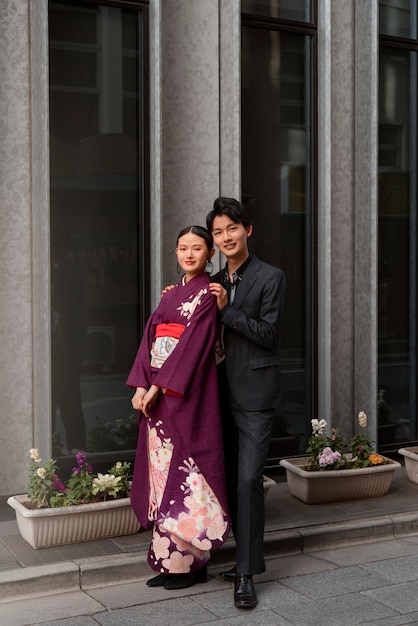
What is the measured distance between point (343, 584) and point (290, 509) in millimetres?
1406

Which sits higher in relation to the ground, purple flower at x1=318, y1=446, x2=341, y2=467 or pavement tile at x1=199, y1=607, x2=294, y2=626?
purple flower at x1=318, y1=446, x2=341, y2=467

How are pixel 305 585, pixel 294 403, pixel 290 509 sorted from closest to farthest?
pixel 305 585 < pixel 290 509 < pixel 294 403

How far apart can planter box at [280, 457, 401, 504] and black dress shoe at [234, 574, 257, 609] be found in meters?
1.85

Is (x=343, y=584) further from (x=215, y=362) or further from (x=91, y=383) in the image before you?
(x=91, y=383)

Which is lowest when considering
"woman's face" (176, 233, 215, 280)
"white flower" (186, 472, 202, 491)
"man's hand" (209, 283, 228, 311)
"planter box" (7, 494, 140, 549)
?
"planter box" (7, 494, 140, 549)

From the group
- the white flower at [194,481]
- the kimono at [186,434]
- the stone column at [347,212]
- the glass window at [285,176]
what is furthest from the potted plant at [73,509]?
the stone column at [347,212]

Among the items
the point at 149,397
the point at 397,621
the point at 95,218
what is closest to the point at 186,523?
the point at 149,397

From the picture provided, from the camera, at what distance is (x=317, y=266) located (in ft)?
27.1

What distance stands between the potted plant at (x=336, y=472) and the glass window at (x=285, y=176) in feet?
2.81

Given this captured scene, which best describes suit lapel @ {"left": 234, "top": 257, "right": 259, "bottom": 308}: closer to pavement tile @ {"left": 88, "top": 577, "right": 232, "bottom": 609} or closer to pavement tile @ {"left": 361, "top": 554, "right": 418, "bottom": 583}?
pavement tile @ {"left": 88, "top": 577, "right": 232, "bottom": 609}

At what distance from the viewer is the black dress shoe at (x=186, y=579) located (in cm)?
550

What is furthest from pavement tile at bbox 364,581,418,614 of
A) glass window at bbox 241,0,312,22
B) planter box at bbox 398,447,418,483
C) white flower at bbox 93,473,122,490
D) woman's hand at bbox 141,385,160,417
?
→ glass window at bbox 241,0,312,22

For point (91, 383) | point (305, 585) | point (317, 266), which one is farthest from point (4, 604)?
point (317, 266)

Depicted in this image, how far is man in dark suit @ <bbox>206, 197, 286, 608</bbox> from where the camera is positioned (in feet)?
17.5
